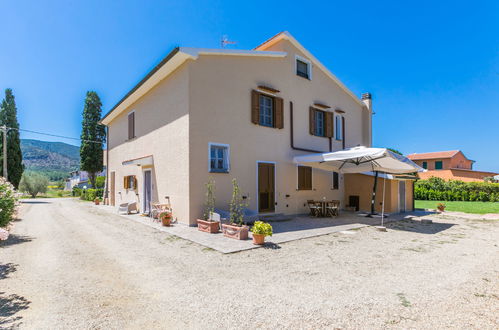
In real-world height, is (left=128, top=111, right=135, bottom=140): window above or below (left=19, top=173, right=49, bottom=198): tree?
above

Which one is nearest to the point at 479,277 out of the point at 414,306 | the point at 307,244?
the point at 414,306

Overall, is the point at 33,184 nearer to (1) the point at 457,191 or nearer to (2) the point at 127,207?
(2) the point at 127,207

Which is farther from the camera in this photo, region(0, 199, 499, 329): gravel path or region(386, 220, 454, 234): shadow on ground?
region(386, 220, 454, 234): shadow on ground

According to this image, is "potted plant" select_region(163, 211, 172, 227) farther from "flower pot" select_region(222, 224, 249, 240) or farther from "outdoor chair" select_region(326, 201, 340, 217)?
"outdoor chair" select_region(326, 201, 340, 217)

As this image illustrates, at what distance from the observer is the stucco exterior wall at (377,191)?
13406 mm

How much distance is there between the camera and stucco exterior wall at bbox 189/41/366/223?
9.39 m

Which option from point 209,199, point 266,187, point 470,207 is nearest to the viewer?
point 209,199

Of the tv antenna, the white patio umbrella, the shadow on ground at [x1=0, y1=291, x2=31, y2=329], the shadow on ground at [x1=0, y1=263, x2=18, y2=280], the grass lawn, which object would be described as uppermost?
the tv antenna

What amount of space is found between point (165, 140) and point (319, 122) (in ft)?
26.2

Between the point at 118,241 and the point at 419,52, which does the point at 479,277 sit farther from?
the point at 419,52

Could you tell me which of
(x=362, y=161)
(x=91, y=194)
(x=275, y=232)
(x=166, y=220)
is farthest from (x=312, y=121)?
(x=91, y=194)

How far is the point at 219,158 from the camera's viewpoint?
9.95m

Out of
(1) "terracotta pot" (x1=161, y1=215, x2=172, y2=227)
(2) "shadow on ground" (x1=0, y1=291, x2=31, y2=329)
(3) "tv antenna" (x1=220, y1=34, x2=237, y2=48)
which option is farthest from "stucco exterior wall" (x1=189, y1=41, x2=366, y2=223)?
(2) "shadow on ground" (x1=0, y1=291, x2=31, y2=329)

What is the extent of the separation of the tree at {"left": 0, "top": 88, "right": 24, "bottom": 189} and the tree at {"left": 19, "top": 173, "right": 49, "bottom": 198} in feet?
21.1
